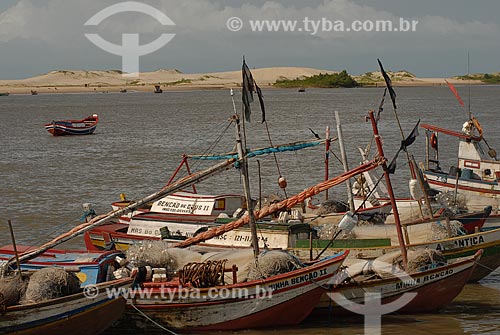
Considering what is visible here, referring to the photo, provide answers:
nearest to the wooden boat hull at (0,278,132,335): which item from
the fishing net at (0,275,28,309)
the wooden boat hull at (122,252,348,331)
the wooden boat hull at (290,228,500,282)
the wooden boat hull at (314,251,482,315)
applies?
the fishing net at (0,275,28,309)

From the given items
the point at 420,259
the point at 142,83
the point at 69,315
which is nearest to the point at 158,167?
the point at 420,259

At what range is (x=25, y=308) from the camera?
14148mm

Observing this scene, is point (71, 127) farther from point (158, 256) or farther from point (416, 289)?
point (416, 289)

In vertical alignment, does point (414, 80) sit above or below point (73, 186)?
above

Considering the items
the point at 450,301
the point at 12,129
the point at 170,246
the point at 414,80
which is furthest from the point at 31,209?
the point at 414,80

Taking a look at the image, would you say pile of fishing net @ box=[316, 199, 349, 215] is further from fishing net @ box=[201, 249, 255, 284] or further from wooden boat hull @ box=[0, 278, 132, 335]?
wooden boat hull @ box=[0, 278, 132, 335]

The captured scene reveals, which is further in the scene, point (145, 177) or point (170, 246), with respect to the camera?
point (145, 177)

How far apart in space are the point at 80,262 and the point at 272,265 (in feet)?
10.9

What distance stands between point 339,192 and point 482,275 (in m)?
10.1

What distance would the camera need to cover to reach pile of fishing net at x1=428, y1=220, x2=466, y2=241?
18.0 meters

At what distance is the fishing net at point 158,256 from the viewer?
16453mm

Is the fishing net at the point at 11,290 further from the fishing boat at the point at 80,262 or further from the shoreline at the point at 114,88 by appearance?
the shoreline at the point at 114,88

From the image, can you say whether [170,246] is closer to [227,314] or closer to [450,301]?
[227,314]

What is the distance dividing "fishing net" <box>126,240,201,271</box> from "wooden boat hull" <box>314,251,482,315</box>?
255 centimetres
